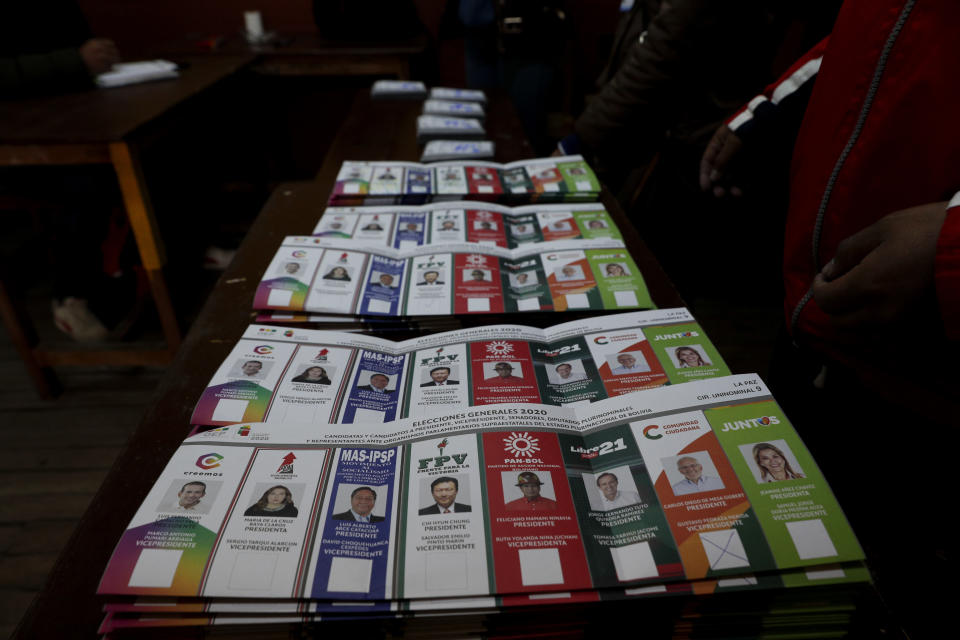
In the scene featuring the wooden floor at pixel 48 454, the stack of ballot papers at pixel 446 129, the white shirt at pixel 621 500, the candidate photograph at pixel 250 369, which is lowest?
the wooden floor at pixel 48 454

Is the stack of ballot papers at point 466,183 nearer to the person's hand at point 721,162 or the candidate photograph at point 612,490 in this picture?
the person's hand at point 721,162

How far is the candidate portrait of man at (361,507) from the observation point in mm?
452

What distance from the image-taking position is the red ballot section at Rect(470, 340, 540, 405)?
0.58 m

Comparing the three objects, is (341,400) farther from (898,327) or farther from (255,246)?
(898,327)

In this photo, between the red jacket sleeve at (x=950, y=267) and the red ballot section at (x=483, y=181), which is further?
the red ballot section at (x=483, y=181)

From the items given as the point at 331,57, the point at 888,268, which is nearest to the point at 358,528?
the point at 888,268

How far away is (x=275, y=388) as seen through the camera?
0.58m

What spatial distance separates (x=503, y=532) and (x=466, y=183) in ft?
2.46

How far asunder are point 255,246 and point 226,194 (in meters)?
2.47

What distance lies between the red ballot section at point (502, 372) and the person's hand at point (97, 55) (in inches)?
77.5

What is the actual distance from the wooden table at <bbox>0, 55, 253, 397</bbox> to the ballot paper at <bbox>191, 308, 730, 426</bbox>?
1.09 m

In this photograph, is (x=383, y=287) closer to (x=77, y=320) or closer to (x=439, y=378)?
(x=439, y=378)

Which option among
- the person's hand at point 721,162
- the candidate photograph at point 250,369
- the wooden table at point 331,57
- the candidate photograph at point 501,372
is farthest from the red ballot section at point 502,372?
the wooden table at point 331,57

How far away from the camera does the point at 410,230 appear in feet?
2.92
